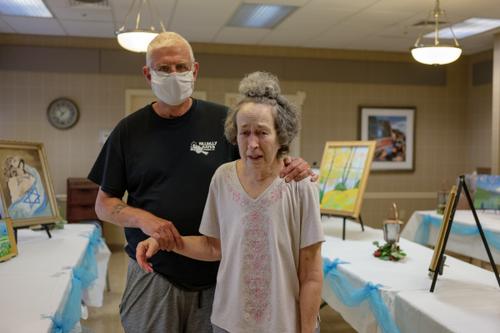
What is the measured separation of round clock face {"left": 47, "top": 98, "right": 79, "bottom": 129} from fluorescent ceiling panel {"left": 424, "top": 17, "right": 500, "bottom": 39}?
189 inches

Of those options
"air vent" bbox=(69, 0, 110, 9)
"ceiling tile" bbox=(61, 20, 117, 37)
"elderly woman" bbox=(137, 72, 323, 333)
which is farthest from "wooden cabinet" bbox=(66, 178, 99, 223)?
"elderly woman" bbox=(137, 72, 323, 333)

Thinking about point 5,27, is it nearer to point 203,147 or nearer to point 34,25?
point 34,25

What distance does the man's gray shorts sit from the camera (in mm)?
1650

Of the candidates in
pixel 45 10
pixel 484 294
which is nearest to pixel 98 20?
pixel 45 10

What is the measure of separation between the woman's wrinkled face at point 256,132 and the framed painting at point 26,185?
6.51 ft

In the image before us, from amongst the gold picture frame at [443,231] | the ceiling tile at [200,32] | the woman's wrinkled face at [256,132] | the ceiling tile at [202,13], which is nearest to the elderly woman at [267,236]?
the woman's wrinkled face at [256,132]

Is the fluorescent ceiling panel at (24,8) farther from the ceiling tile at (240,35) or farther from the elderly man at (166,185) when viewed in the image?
the elderly man at (166,185)

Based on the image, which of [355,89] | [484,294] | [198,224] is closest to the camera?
[198,224]

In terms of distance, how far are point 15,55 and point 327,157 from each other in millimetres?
4848

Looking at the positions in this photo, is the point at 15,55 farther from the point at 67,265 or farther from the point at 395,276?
the point at 395,276

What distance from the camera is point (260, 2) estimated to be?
5113 mm

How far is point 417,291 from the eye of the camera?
7.07 feet

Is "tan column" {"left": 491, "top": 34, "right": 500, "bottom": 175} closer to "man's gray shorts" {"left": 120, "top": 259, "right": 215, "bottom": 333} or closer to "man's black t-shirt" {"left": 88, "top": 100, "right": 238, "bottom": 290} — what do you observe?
"man's black t-shirt" {"left": 88, "top": 100, "right": 238, "bottom": 290}

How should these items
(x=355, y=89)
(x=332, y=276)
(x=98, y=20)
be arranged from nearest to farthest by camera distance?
1. (x=332, y=276)
2. (x=98, y=20)
3. (x=355, y=89)
